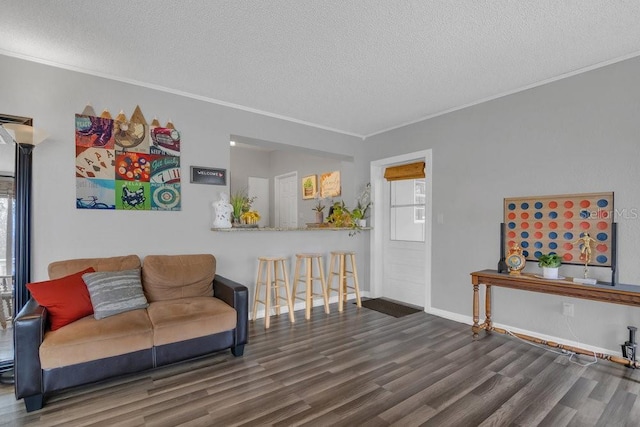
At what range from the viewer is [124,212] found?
318 centimetres

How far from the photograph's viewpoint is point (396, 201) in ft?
16.2

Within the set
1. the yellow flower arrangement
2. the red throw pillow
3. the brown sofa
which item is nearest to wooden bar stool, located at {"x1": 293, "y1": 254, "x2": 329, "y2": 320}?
the yellow flower arrangement

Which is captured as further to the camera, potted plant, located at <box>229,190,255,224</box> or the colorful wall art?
potted plant, located at <box>229,190,255,224</box>

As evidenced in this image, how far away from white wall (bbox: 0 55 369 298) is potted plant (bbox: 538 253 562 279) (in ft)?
8.95

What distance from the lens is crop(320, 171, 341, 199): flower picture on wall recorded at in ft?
18.0

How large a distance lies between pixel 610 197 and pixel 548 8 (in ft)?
5.62

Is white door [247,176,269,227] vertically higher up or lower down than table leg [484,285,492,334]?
higher up

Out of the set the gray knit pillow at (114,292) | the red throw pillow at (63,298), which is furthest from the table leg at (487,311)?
the red throw pillow at (63,298)

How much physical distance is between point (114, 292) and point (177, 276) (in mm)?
574

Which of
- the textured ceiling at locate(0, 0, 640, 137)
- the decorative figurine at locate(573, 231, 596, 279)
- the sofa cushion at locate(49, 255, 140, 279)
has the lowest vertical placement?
the sofa cushion at locate(49, 255, 140, 279)

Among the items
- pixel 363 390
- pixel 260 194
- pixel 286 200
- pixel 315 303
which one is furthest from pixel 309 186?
pixel 363 390

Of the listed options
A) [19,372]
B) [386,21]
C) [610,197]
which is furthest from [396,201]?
[19,372]

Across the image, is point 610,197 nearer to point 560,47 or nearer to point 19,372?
point 560,47

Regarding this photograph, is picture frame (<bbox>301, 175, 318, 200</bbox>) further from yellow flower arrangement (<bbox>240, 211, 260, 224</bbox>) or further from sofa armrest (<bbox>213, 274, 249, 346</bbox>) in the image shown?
sofa armrest (<bbox>213, 274, 249, 346</bbox>)
